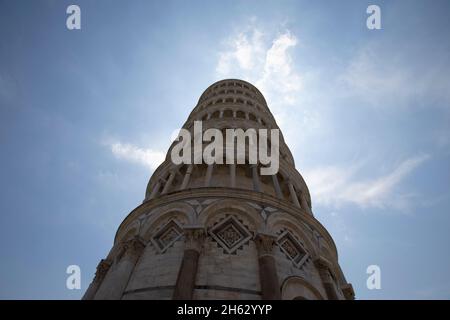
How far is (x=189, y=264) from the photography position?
8695 mm

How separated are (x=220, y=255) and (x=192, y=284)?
4.70 ft

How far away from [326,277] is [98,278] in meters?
7.33

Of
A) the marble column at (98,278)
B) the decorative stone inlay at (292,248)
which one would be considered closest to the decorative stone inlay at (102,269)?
the marble column at (98,278)

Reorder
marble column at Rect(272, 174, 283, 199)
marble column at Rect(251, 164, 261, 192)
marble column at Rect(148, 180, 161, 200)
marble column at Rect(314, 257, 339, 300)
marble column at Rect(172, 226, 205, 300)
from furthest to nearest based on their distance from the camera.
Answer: marble column at Rect(148, 180, 161, 200)
marble column at Rect(272, 174, 283, 199)
marble column at Rect(251, 164, 261, 192)
marble column at Rect(314, 257, 339, 300)
marble column at Rect(172, 226, 205, 300)

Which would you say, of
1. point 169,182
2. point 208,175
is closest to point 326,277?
point 208,175

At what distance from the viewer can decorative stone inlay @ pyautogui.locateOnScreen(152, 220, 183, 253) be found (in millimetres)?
10188

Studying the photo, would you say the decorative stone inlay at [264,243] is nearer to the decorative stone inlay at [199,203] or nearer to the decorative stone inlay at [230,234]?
the decorative stone inlay at [230,234]

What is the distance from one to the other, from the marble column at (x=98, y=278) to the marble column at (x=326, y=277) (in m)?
6.95

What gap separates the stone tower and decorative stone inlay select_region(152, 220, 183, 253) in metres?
0.03

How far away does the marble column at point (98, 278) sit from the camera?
9734 millimetres

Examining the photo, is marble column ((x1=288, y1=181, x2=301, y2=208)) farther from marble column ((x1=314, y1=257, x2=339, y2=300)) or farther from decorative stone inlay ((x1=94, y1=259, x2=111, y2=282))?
decorative stone inlay ((x1=94, y1=259, x2=111, y2=282))

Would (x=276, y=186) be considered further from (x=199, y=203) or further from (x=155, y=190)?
(x=155, y=190)

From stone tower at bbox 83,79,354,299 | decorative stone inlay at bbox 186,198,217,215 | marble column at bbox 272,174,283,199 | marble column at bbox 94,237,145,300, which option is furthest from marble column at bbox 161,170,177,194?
marble column at bbox 272,174,283,199

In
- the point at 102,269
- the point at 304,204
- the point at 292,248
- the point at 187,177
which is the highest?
the point at 187,177
